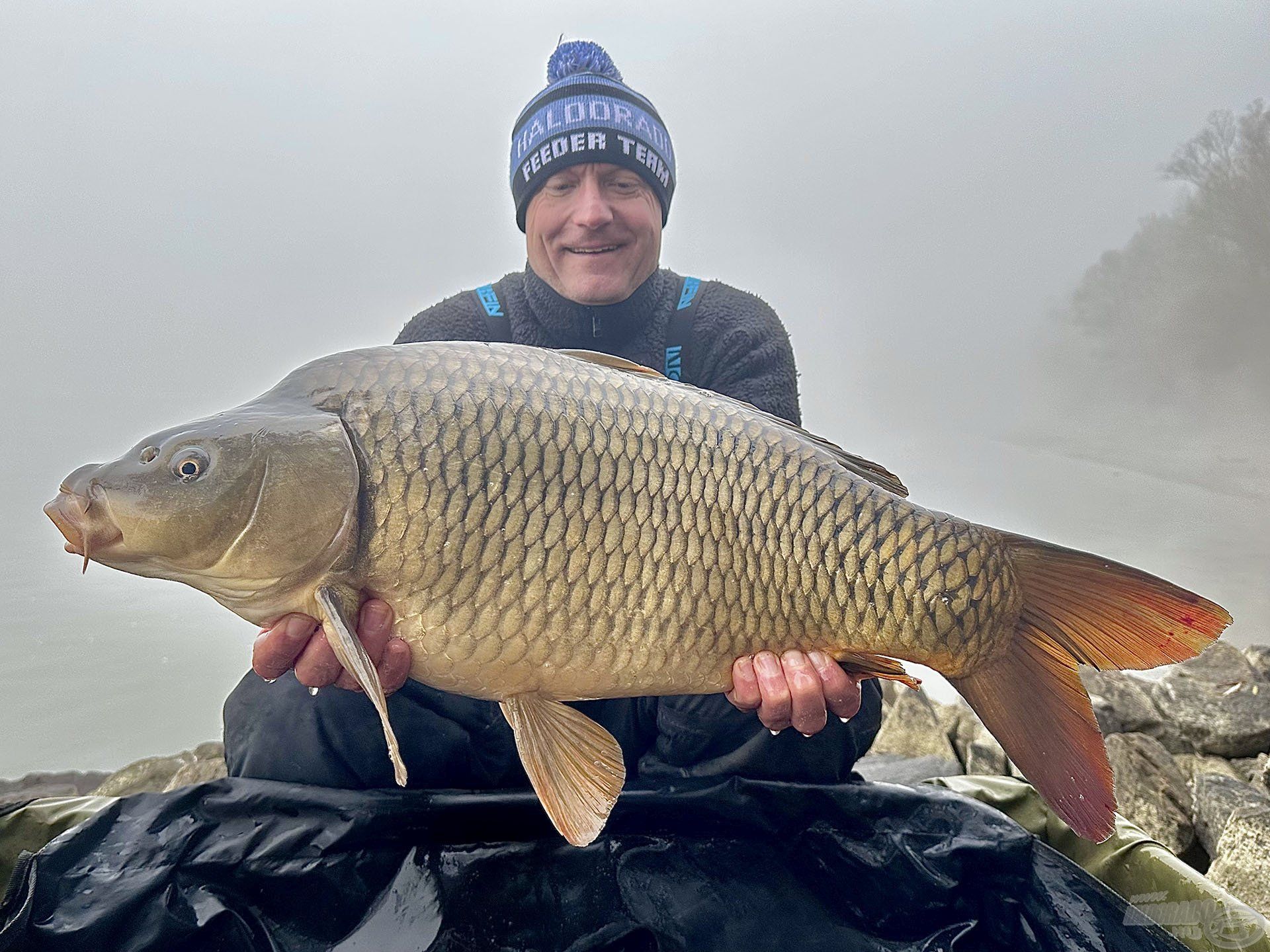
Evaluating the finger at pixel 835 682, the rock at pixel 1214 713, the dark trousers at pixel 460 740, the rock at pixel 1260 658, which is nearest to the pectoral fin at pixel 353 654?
the dark trousers at pixel 460 740

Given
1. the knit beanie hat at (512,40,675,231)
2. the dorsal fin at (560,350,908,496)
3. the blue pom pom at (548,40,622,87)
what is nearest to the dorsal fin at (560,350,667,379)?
the dorsal fin at (560,350,908,496)

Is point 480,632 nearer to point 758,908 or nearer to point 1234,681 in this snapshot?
point 758,908

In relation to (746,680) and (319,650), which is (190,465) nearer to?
(319,650)

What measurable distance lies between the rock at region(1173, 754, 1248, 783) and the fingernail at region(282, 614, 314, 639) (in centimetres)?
222

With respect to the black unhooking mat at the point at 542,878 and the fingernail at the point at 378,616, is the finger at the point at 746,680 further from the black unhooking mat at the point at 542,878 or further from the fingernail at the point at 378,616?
the fingernail at the point at 378,616

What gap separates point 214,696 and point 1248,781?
134 inches

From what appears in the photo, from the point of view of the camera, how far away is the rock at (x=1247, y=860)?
117 cm

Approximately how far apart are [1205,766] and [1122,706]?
24 centimetres

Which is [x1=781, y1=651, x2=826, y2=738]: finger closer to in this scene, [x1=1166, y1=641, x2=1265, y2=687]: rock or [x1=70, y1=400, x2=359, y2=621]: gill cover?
[x1=70, y1=400, x2=359, y2=621]: gill cover

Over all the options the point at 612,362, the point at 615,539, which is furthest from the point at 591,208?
the point at 615,539

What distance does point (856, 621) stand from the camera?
0.86 m

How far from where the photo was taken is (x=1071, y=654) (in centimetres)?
87

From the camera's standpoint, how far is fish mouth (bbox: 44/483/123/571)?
28.4 inches

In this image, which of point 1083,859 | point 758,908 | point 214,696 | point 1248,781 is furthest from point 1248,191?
point 214,696
